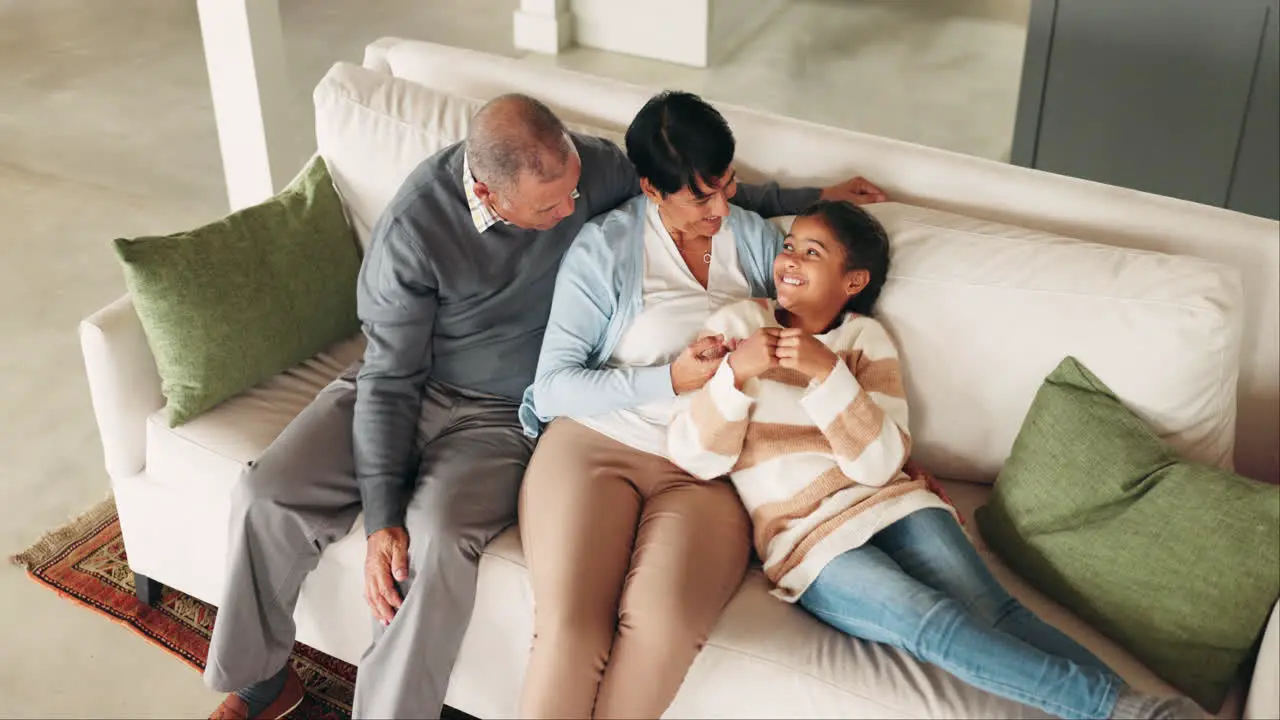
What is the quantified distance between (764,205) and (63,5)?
4.66 metres

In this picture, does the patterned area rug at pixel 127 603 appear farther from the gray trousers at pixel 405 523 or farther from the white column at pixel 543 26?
the white column at pixel 543 26

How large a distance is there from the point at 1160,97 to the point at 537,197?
2445mm

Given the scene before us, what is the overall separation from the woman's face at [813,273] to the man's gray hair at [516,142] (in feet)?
1.29

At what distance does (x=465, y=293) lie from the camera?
2.16m

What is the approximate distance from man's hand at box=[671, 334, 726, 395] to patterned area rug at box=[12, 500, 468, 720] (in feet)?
2.45

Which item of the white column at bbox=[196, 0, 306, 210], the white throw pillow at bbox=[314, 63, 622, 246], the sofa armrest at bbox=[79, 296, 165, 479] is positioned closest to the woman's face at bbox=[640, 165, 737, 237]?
the white throw pillow at bbox=[314, 63, 622, 246]

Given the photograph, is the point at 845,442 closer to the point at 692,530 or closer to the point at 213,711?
the point at 692,530

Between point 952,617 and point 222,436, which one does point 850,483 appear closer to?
point 952,617

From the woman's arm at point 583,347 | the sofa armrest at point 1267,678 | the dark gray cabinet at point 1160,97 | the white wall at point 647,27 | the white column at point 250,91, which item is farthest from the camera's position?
the white wall at point 647,27

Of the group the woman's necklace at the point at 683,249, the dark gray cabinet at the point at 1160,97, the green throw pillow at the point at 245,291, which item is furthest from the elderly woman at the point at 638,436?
the dark gray cabinet at the point at 1160,97

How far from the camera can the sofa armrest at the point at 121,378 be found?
7.30ft

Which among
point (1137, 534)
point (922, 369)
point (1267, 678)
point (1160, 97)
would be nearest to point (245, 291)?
point (922, 369)

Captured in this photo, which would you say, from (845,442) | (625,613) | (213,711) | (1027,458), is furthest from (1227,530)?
(213,711)

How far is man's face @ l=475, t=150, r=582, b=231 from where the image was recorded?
6.60 feet
